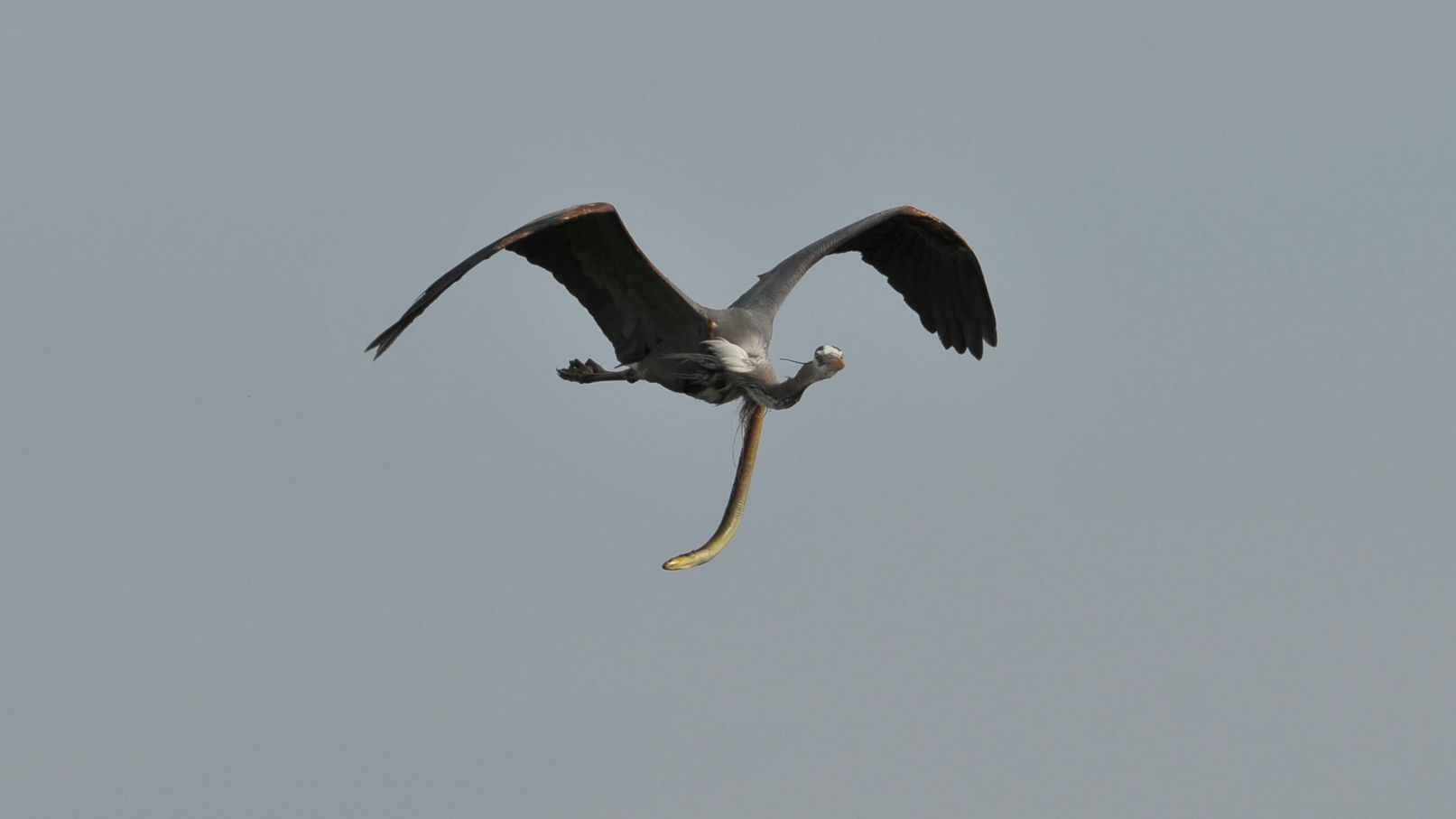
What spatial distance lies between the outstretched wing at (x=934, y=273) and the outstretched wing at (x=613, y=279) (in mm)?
3273

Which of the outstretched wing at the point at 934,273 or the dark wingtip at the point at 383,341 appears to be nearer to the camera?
the dark wingtip at the point at 383,341

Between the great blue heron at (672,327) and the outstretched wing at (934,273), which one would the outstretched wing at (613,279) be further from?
the outstretched wing at (934,273)

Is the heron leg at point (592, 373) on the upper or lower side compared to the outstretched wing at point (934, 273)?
lower

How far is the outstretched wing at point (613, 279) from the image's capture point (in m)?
21.5

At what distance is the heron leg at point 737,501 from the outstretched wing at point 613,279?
3.57 ft

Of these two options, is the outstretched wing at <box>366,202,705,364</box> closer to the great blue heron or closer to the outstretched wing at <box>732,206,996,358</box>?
the great blue heron

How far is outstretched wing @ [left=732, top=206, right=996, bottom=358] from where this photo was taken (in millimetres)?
25000

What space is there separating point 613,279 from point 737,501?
7.01 ft

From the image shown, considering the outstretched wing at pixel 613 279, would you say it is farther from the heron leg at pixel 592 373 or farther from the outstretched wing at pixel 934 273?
the outstretched wing at pixel 934 273

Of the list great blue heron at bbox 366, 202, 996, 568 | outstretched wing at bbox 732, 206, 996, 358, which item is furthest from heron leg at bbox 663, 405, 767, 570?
outstretched wing at bbox 732, 206, 996, 358

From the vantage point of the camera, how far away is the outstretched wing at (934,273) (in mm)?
25000

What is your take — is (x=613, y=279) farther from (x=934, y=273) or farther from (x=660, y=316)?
(x=934, y=273)

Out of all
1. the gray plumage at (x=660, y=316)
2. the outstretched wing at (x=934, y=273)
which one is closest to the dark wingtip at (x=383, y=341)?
the gray plumage at (x=660, y=316)

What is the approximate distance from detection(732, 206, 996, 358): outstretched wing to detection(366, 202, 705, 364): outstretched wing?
3.27 m
